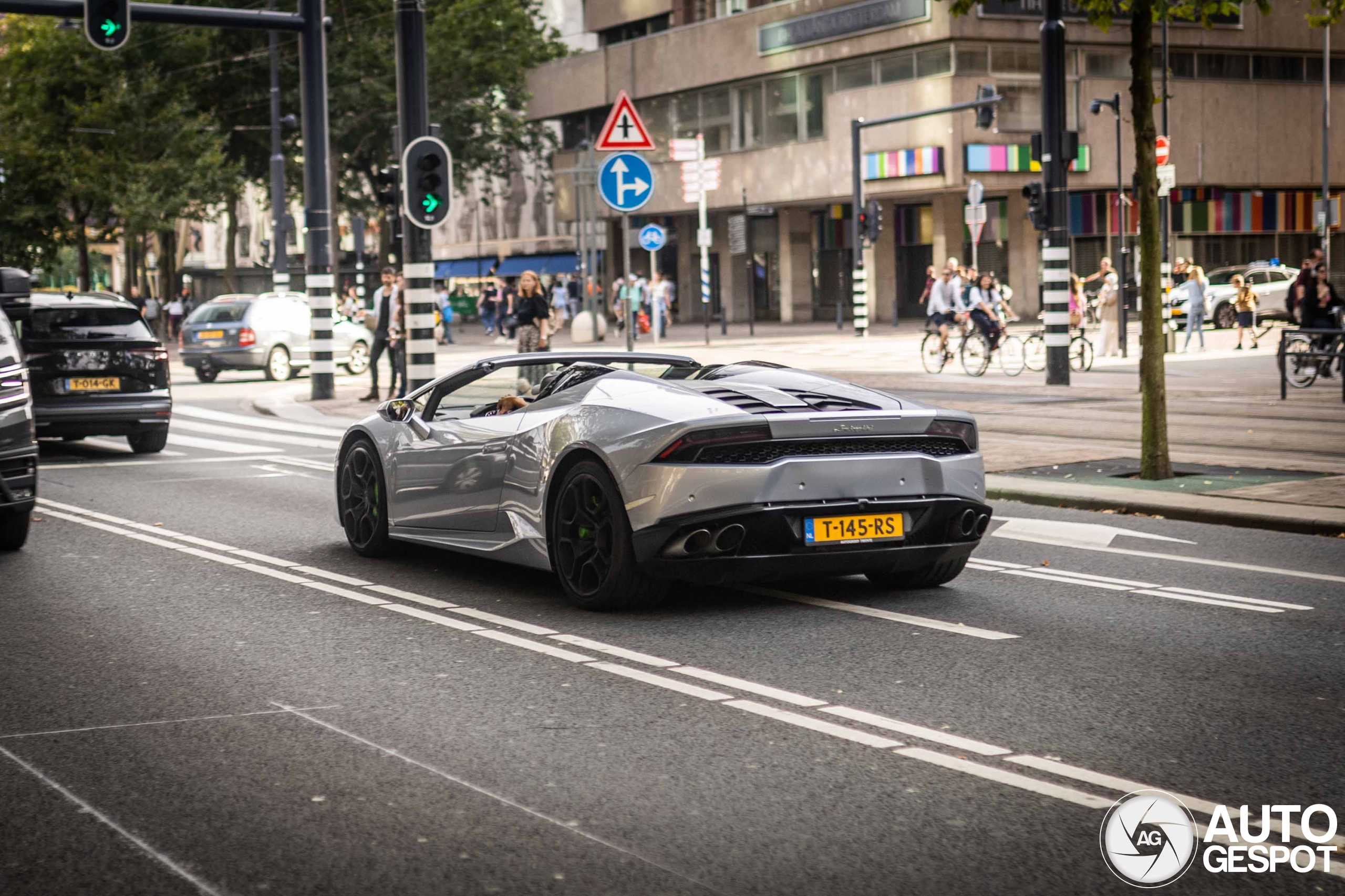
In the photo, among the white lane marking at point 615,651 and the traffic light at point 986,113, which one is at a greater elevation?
the traffic light at point 986,113

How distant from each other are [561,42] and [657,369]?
212ft

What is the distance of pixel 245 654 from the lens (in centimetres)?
700

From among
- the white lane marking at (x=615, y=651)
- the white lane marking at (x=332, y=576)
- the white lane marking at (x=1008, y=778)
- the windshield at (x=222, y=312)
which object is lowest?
the white lane marking at (x=1008, y=778)

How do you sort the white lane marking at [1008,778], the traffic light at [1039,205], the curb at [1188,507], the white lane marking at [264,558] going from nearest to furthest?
the white lane marking at [1008,778], the white lane marking at [264,558], the curb at [1188,507], the traffic light at [1039,205]

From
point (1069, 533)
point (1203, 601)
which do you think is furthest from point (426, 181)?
point (1203, 601)

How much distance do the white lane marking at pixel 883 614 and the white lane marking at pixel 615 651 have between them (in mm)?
1252

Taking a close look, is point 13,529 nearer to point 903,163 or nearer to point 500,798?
point 500,798

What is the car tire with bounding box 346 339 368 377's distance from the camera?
34125 mm

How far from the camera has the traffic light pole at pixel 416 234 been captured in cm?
1795

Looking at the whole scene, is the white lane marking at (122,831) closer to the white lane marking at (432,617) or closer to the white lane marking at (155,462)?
the white lane marking at (432,617)

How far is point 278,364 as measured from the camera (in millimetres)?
32594

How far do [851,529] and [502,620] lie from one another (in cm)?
154

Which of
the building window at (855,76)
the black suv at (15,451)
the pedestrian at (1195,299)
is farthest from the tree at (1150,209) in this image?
the building window at (855,76)

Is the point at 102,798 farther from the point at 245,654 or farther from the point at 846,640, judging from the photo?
the point at 846,640
